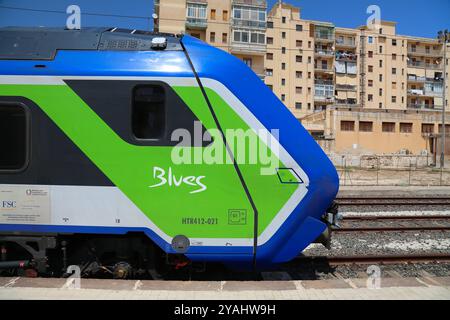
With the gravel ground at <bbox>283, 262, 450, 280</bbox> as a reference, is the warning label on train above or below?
above

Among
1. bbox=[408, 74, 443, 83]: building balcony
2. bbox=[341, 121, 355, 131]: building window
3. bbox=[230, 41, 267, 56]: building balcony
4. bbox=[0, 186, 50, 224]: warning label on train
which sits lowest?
bbox=[0, 186, 50, 224]: warning label on train

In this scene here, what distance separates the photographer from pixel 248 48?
49.8 m

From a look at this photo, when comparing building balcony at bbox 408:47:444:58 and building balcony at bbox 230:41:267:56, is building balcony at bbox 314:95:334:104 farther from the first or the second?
building balcony at bbox 408:47:444:58

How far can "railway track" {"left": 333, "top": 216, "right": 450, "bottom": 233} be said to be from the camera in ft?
27.7

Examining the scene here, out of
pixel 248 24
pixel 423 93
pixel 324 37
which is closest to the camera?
pixel 248 24

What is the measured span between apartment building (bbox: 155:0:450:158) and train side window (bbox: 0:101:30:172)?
3634cm

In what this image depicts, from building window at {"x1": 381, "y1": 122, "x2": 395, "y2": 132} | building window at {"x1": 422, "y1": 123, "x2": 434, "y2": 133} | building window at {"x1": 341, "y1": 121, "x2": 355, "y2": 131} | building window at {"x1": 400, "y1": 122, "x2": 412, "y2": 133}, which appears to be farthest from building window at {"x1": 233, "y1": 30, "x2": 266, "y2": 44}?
building window at {"x1": 422, "y1": 123, "x2": 434, "y2": 133}

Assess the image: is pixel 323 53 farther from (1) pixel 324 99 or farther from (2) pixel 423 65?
(2) pixel 423 65

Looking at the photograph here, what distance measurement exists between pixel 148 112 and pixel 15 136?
167cm

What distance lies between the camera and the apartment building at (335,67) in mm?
48969

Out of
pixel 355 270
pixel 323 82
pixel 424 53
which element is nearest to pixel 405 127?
pixel 323 82

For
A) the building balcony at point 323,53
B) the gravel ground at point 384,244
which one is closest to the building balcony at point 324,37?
the building balcony at point 323,53

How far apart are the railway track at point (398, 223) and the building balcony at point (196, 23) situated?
45.0m

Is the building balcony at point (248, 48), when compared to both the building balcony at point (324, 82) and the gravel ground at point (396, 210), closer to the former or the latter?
the building balcony at point (324, 82)
